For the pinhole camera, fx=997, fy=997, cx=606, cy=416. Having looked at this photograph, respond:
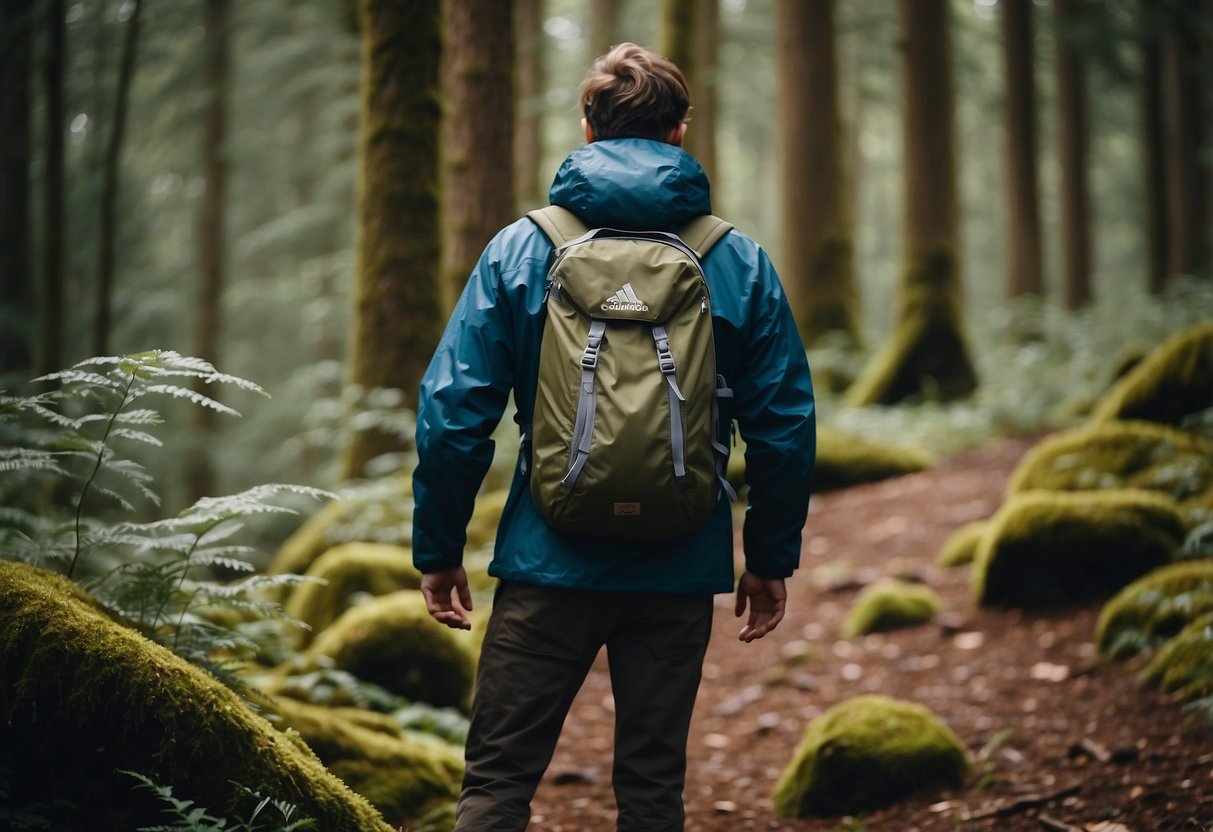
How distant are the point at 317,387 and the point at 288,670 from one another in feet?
40.3

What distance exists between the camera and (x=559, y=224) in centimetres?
273

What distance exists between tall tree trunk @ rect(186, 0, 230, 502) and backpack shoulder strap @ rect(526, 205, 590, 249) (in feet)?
46.7

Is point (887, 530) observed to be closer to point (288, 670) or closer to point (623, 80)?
point (288, 670)

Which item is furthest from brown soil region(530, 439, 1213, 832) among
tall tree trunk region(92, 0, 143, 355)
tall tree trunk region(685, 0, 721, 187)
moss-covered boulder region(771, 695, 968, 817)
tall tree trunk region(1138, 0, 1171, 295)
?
tall tree trunk region(1138, 0, 1171, 295)

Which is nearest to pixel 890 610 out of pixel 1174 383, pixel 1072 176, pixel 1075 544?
pixel 1075 544

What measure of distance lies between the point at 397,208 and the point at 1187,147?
16994mm

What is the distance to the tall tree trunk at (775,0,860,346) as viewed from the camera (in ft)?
45.4

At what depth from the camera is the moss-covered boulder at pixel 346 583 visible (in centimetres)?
601

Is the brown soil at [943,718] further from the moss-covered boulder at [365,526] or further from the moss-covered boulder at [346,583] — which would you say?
the moss-covered boulder at [365,526]

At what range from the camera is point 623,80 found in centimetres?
282

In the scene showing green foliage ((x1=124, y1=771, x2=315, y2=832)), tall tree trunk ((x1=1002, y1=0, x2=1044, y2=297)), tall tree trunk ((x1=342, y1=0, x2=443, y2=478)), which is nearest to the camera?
green foliage ((x1=124, y1=771, x2=315, y2=832))

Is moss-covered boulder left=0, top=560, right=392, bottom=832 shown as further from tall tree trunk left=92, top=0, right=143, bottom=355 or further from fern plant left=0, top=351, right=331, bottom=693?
tall tree trunk left=92, top=0, right=143, bottom=355

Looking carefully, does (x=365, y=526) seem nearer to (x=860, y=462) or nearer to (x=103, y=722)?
(x=103, y=722)

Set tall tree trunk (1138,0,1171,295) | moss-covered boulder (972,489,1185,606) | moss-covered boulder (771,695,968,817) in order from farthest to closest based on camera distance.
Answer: tall tree trunk (1138,0,1171,295)
moss-covered boulder (972,489,1185,606)
moss-covered boulder (771,695,968,817)
